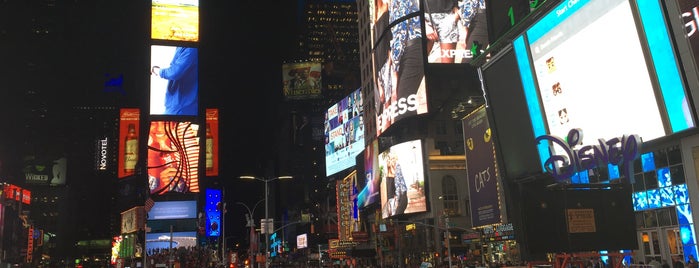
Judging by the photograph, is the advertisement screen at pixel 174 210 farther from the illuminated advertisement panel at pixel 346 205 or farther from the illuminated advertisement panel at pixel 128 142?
the illuminated advertisement panel at pixel 346 205

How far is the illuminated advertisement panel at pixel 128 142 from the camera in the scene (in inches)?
3821

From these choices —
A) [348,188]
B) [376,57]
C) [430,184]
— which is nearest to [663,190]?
[430,184]

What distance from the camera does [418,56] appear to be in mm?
66312

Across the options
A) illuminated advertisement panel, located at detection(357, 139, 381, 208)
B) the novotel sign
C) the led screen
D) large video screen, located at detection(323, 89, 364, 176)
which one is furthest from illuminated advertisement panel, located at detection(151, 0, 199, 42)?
the novotel sign

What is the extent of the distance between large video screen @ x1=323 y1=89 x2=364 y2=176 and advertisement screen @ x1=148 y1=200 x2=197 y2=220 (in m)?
30.5

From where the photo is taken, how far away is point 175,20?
321 feet

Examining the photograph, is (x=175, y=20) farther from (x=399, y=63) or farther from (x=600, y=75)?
(x=600, y=75)

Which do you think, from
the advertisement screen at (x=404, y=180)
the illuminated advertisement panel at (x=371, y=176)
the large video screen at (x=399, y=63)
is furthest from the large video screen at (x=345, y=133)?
the advertisement screen at (x=404, y=180)

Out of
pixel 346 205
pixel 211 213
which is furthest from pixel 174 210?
pixel 211 213

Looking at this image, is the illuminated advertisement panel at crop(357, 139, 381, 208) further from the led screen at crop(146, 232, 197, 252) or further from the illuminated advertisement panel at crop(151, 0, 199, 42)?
the illuminated advertisement panel at crop(151, 0, 199, 42)

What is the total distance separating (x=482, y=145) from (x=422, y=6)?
24030 mm

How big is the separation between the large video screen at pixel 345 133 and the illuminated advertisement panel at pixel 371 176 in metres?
17.0

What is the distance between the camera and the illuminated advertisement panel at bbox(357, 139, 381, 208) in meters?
78.8

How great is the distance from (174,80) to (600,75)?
85978 mm
